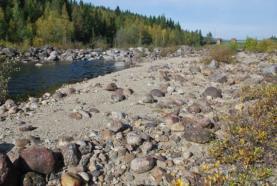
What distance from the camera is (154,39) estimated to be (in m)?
130

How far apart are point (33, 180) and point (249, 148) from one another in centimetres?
502

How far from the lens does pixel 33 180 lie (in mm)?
8461

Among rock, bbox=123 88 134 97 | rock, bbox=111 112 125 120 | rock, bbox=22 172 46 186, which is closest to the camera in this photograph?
rock, bbox=22 172 46 186

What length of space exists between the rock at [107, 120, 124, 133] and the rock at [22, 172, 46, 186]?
2.94 m

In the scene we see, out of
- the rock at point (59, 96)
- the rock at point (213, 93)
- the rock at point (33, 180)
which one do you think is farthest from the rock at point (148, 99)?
the rock at point (33, 180)

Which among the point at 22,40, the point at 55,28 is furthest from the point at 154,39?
the point at 22,40

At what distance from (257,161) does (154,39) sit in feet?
402

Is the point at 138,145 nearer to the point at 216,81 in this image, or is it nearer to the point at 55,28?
the point at 216,81

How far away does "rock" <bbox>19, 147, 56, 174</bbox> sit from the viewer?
8695 millimetres

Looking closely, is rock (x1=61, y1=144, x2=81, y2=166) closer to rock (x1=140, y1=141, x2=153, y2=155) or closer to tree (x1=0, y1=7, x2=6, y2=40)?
rock (x1=140, y1=141, x2=153, y2=155)

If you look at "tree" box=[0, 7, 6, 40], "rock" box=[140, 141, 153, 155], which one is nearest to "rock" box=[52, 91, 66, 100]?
"rock" box=[140, 141, 153, 155]

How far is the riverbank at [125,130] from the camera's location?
29.3ft

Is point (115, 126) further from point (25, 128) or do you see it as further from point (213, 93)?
point (213, 93)

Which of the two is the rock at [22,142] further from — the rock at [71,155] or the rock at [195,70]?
the rock at [195,70]
